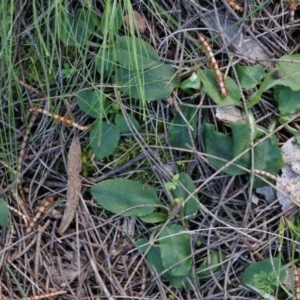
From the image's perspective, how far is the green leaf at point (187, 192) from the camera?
1.19 metres

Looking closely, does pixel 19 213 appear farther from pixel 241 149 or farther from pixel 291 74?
pixel 291 74

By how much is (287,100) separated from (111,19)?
46cm

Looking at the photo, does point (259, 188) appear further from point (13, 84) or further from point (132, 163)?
point (13, 84)

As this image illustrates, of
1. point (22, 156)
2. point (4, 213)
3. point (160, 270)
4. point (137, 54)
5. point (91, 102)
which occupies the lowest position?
point (160, 270)

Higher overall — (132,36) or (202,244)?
(132,36)

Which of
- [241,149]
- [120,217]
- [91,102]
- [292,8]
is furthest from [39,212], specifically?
[292,8]

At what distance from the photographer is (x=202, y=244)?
1.21m

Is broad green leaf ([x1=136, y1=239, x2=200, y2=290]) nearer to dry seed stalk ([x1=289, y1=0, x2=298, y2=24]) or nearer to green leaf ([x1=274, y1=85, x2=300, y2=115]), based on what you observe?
green leaf ([x1=274, y1=85, x2=300, y2=115])

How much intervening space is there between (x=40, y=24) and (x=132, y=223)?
54 cm

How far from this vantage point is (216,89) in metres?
1.16

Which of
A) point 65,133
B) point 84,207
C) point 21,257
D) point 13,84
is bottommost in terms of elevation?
point 21,257

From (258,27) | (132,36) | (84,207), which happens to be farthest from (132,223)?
(258,27)

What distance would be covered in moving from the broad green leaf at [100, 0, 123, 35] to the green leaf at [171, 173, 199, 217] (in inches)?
15.2

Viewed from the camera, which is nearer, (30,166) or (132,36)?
(132,36)
